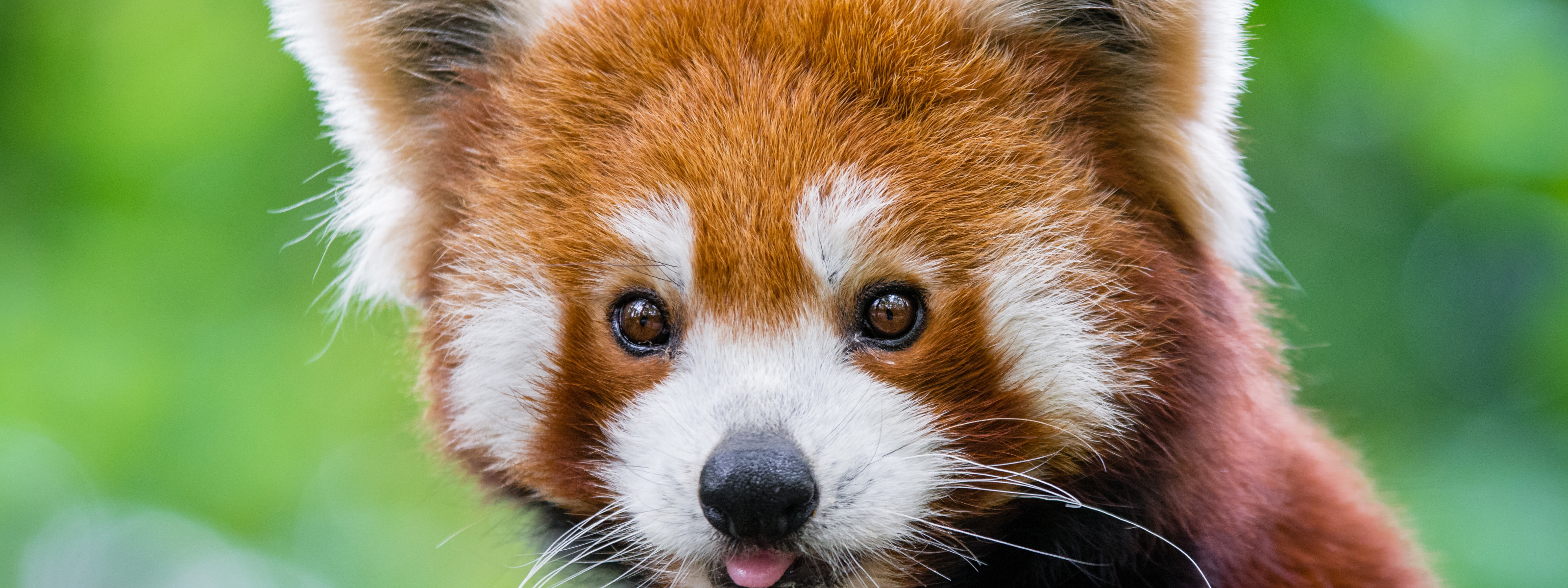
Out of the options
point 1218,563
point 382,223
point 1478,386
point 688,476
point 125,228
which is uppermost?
point 1478,386

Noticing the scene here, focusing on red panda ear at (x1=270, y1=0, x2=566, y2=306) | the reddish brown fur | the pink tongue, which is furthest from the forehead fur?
the pink tongue

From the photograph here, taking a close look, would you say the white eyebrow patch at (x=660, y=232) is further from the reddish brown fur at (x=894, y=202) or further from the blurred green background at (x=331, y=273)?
the blurred green background at (x=331, y=273)

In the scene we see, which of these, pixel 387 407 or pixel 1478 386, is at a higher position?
pixel 1478 386

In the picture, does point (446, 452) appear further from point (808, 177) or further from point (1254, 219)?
point (1254, 219)

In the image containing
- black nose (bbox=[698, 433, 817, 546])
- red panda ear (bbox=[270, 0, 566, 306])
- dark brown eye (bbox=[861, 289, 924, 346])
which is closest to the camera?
black nose (bbox=[698, 433, 817, 546])

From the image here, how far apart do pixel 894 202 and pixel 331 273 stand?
1.87 metres

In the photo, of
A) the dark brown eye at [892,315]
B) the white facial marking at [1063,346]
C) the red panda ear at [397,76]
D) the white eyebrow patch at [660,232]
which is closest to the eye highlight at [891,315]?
the dark brown eye at [892,315]

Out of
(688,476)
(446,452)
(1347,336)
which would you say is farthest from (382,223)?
(1347,336)

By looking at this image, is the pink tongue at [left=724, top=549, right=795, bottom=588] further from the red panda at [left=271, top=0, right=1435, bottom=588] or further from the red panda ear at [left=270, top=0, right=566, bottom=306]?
the red panda ear at [left=270, top=0, right=566, bottom=306]

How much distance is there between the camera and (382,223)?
1972 millimetres

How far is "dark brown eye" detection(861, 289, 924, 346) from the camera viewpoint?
1.58m

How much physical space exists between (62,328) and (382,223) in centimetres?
135

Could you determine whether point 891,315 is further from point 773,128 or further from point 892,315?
point 773,128

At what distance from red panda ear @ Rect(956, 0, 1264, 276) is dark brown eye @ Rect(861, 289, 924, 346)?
0.43 meters
